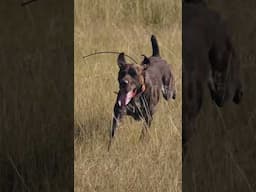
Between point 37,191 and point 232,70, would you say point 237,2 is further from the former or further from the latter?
point 37,191

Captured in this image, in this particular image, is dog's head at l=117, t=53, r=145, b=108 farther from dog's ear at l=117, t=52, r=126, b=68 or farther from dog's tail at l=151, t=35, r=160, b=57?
Result: dog's tail at l=151, t=35, r=160, b=57

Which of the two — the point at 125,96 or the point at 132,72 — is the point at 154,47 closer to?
the point at 132,72

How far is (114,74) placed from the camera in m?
3.18

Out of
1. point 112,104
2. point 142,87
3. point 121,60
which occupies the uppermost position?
point 121,60

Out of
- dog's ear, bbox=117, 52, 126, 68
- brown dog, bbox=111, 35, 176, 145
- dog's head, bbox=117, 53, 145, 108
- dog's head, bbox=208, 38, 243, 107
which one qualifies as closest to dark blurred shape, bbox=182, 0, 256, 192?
dog's head, bbox=208, 38, 243, 107

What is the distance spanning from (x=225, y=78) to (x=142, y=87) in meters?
0.54

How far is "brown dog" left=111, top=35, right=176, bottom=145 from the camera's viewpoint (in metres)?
3.15

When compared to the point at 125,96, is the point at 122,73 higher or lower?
higher

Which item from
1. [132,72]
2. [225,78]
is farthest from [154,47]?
[225,78]

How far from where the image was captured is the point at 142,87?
10.4 feet

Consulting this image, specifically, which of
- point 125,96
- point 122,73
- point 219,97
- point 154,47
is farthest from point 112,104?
point 219,97

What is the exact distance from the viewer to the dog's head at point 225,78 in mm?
3168

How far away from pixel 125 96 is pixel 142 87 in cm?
12

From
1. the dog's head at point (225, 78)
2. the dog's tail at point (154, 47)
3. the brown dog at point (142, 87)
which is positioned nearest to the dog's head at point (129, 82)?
the brown dog at point (142, 87)
